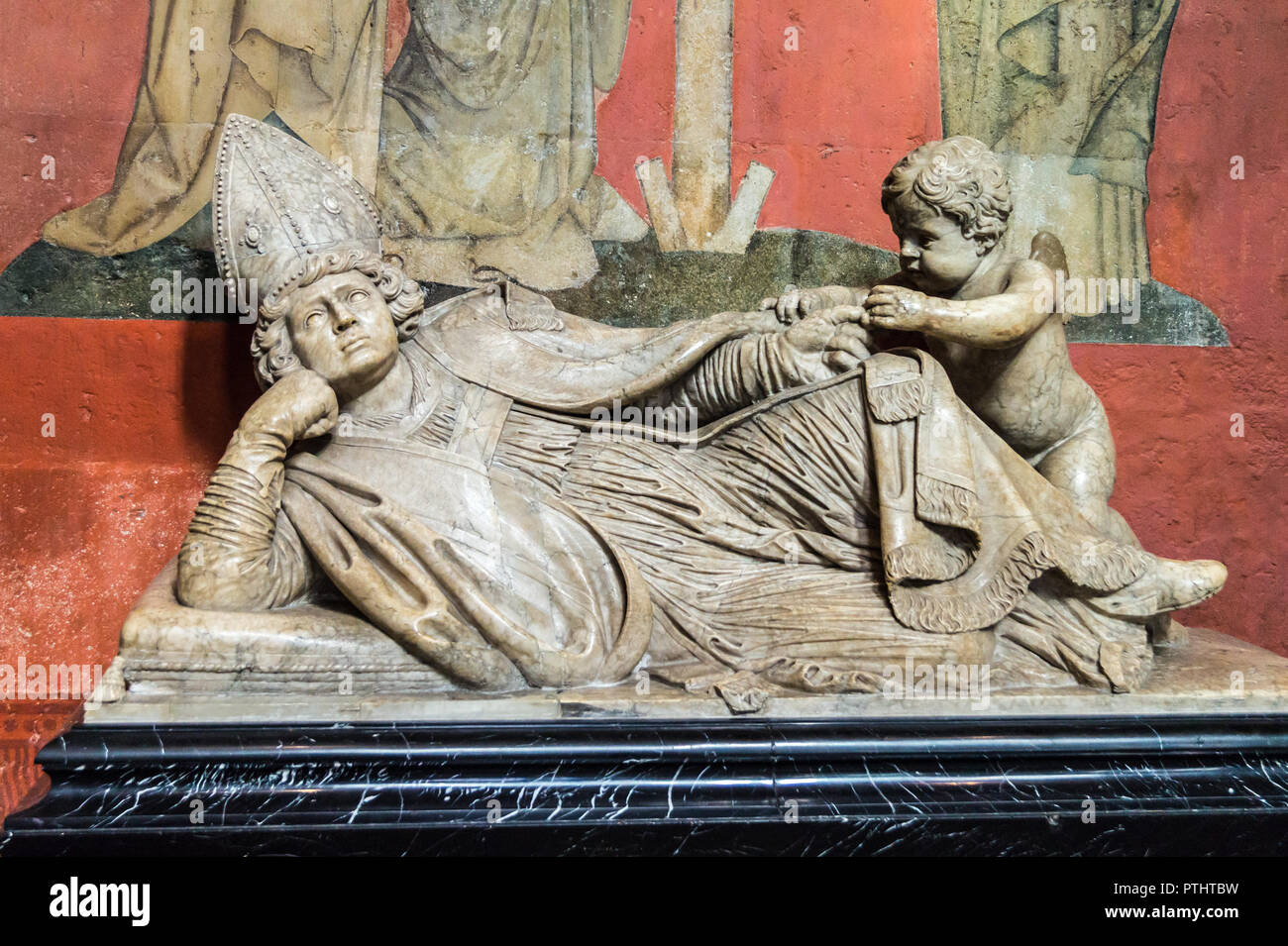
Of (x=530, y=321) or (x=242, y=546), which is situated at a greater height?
(x=530, y=321)

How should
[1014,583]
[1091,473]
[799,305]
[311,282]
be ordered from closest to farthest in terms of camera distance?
[1014,583], [311,282], [1091,473], [799,305]

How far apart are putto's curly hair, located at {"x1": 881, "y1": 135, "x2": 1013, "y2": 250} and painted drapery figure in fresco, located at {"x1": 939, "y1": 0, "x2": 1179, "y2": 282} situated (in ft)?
4.37

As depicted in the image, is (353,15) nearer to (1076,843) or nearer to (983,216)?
(983,216)

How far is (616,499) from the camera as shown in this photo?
10.5ft

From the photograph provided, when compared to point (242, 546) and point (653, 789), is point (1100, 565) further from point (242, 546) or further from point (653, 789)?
point (242, 546)

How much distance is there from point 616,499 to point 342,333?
0.87 m

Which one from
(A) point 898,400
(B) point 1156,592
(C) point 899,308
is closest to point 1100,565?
(B) point 1156,592

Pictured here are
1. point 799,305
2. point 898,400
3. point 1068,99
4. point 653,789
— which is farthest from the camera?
point 1068,99

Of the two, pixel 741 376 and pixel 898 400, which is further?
pixel 741 376

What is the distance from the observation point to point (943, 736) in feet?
8.66

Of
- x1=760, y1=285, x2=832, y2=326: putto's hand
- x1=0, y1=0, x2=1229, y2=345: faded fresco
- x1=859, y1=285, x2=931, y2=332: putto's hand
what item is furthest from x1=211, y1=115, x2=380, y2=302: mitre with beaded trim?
x1=859, y1=285, x2=931, y2=332: putto's hand
